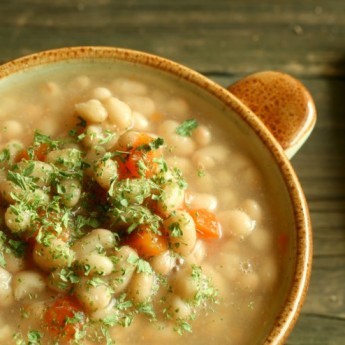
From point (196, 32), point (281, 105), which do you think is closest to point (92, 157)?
point (281, 105)

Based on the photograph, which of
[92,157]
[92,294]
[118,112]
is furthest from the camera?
[118,112]

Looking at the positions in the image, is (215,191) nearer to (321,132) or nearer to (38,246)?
(38,246)

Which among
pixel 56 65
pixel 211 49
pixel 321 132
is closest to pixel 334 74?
pixel 321 132

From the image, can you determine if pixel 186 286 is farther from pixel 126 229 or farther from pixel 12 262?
pixel 12 262

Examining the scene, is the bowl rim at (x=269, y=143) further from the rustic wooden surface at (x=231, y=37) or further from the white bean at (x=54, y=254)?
the rustic wooden surface at (x=231, y=37)

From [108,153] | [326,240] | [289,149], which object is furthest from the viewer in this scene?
[326,240]

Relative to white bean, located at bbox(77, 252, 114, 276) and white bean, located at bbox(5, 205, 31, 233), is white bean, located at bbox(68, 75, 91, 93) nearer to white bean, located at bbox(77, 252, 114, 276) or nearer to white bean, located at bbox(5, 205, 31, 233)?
white bean, located at bbox(5, 205, 31, 233)

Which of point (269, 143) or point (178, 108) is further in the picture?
point (178, 108)
